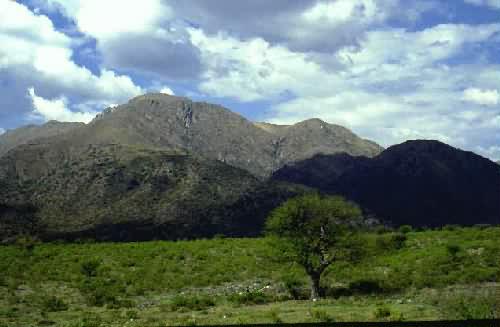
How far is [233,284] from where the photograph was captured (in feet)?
152

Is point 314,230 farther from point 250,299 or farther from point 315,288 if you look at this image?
point 250,299

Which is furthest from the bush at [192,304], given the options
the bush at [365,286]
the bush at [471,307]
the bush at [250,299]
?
the bush at [471,307]

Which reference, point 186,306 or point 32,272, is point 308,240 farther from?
point 32,272

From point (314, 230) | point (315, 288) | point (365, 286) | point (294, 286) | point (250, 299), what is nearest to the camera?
point (250, 299)

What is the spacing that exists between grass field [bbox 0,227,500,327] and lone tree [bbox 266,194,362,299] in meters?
1.84

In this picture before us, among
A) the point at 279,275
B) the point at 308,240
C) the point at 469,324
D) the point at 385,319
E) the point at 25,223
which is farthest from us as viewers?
the point at 25,223

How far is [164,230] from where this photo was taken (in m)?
182

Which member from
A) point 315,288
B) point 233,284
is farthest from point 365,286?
point 233,284

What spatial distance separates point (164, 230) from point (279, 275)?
137 metres

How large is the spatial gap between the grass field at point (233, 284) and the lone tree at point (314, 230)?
6.04ft

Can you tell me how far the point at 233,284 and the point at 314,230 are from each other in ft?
37.1

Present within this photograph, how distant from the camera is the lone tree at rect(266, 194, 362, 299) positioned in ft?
125

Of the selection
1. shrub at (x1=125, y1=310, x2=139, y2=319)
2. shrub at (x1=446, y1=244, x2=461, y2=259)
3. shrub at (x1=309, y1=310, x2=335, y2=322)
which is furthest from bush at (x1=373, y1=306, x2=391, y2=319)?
shrub at (x1=446, y1=244, x2=461, y2=259)

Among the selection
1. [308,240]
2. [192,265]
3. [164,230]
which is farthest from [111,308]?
[164,230]
